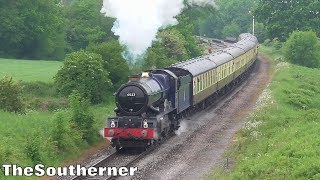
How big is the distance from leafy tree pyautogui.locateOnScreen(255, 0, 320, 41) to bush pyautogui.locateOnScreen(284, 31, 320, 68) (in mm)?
9513

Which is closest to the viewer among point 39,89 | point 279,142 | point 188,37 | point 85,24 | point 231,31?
point 279,142

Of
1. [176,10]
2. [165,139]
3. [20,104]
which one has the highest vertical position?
[176,10]

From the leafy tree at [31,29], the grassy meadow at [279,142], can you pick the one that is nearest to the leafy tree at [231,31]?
the leafy tree at [31,29]

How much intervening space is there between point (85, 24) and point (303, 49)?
27.1 m

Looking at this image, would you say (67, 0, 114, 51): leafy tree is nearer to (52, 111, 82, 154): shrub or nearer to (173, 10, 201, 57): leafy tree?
(173, 10, 201, 57): leafy tree

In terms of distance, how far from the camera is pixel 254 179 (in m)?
16.4

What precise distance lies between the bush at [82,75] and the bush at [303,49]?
38318 millimetres

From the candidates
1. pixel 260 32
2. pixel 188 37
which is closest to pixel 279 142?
pixel 188 37

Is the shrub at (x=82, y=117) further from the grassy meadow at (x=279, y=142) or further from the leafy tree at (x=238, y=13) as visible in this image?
the leafy tree at (x=238, y=13)

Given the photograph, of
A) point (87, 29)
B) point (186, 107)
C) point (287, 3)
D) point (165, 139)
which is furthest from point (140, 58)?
point (287, 3)

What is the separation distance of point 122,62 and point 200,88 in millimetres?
5544

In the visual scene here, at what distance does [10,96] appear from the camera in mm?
24875

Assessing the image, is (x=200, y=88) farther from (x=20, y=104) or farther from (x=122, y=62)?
(x=20, y=104)

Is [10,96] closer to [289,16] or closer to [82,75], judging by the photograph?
[82,75]
